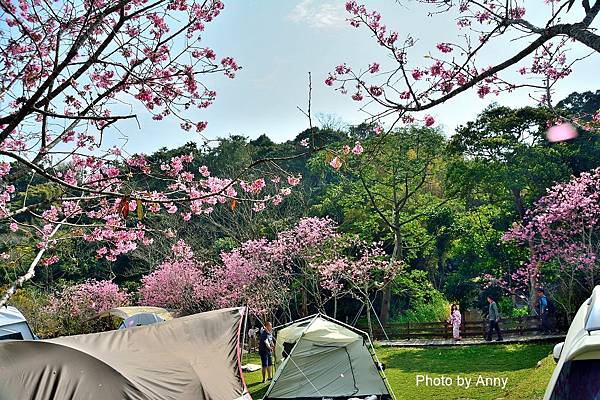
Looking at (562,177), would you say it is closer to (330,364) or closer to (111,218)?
(330,364)

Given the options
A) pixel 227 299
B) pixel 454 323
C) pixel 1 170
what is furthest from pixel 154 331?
pixel 227 299

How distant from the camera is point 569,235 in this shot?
51.2ft

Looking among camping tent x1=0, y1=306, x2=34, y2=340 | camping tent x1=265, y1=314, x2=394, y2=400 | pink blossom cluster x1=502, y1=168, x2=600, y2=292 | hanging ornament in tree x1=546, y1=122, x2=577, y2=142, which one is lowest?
camping tent x1=265, y1=314, x2=394, y2=400

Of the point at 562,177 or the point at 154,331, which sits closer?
the point at 154,331

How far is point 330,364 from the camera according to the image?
991 centimetres

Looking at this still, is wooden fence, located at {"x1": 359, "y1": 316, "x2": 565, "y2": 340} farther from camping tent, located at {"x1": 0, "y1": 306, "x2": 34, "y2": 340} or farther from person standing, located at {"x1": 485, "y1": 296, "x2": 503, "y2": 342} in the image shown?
camping tent, located at {"x1": 0, "y1": 306, "x2": 34, "y2": 340}

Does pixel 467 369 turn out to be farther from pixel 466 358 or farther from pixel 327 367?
pixel 327 367

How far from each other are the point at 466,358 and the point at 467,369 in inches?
65.0

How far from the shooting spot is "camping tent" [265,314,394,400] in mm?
9680

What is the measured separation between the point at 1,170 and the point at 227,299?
1484 cm

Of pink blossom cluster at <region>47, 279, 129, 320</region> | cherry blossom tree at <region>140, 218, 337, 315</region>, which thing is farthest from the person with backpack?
pink blossom cluster at <region>47, 279, 129, 320</region>

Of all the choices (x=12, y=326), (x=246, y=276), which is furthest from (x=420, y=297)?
(x=12, y=326)

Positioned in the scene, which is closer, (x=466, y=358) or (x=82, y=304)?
(x=466, y=358)

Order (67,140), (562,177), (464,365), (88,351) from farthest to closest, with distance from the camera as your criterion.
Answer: (562,177) < (464,365) < (67,140) < (88,351)
